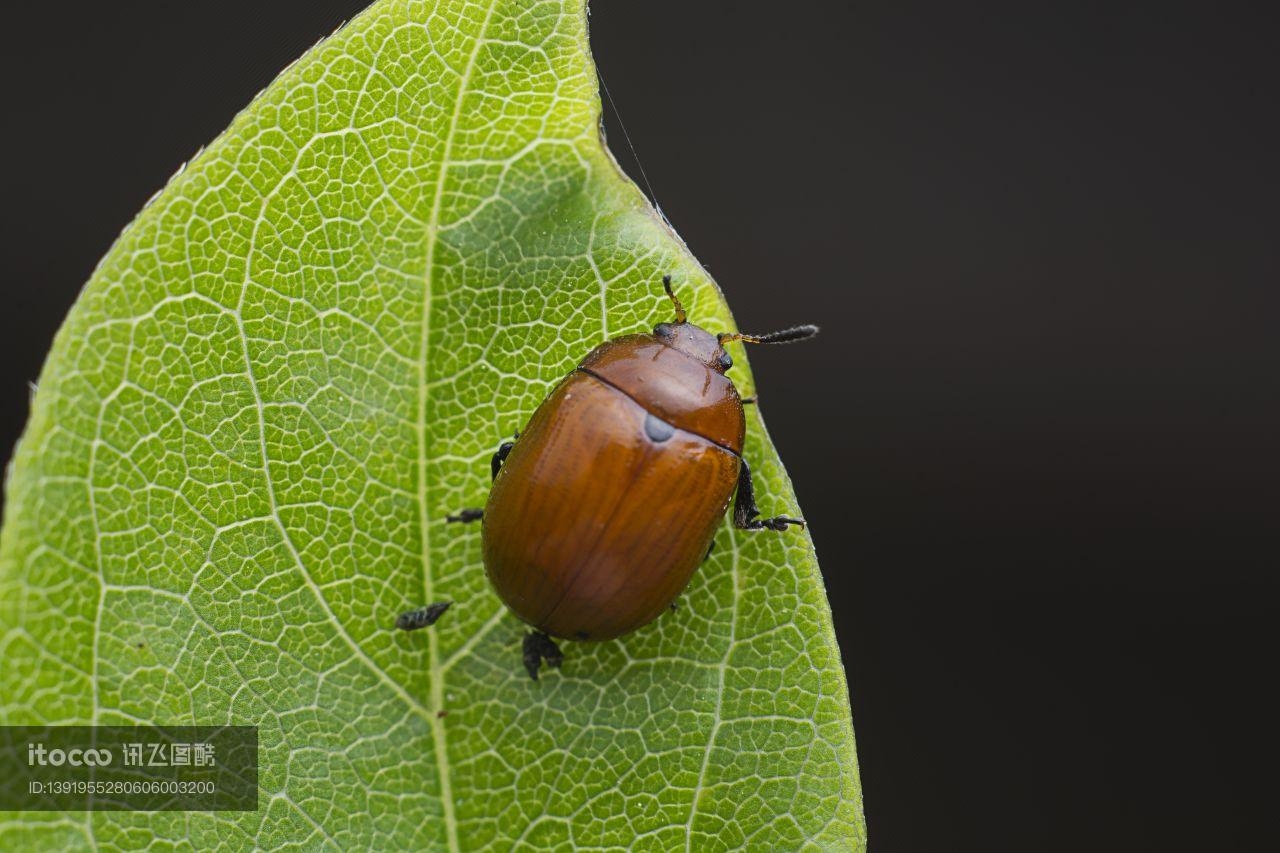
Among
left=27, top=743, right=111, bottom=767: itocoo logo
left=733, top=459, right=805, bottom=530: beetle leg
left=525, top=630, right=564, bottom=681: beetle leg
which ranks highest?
left=733, top=459, right=805, bottom=530: beetle leg

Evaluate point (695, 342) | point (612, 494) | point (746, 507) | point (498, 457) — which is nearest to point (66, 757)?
point (498, 457)

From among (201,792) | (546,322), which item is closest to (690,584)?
(546,322)

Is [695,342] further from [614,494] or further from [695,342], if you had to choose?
[614,494]

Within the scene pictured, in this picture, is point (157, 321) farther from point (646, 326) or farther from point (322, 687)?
point (646, 326)

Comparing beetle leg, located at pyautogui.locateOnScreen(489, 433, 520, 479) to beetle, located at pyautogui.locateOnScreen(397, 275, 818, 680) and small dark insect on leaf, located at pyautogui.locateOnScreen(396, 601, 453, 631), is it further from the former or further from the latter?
small dark insect on leaf, located at pyautogui.locateOnScreen(396, 601, 453, 631)

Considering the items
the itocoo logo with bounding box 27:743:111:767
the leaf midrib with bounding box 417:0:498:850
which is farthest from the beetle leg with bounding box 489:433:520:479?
the itocoo logo with bounding box 27:743:111:767

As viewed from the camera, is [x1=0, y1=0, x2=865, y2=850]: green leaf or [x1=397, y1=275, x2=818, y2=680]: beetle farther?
[x1=397, y1=275, x2=818, y2=680]: beetle

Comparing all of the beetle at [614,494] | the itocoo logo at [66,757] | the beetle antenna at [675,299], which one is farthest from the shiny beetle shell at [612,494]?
the itocoo logo at [66,757]

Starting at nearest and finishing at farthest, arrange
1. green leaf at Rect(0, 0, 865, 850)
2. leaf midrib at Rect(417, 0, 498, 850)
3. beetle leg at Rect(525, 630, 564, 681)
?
green leaf at Rect(0, 0, 865, 850)
leaf midrib at Rect(417, 0, 498, 850)
beetle leg at Rect(525, 630, 564, 681)

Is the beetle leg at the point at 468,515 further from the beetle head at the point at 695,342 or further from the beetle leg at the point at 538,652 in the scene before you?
the beetle head at the point at 695,342
